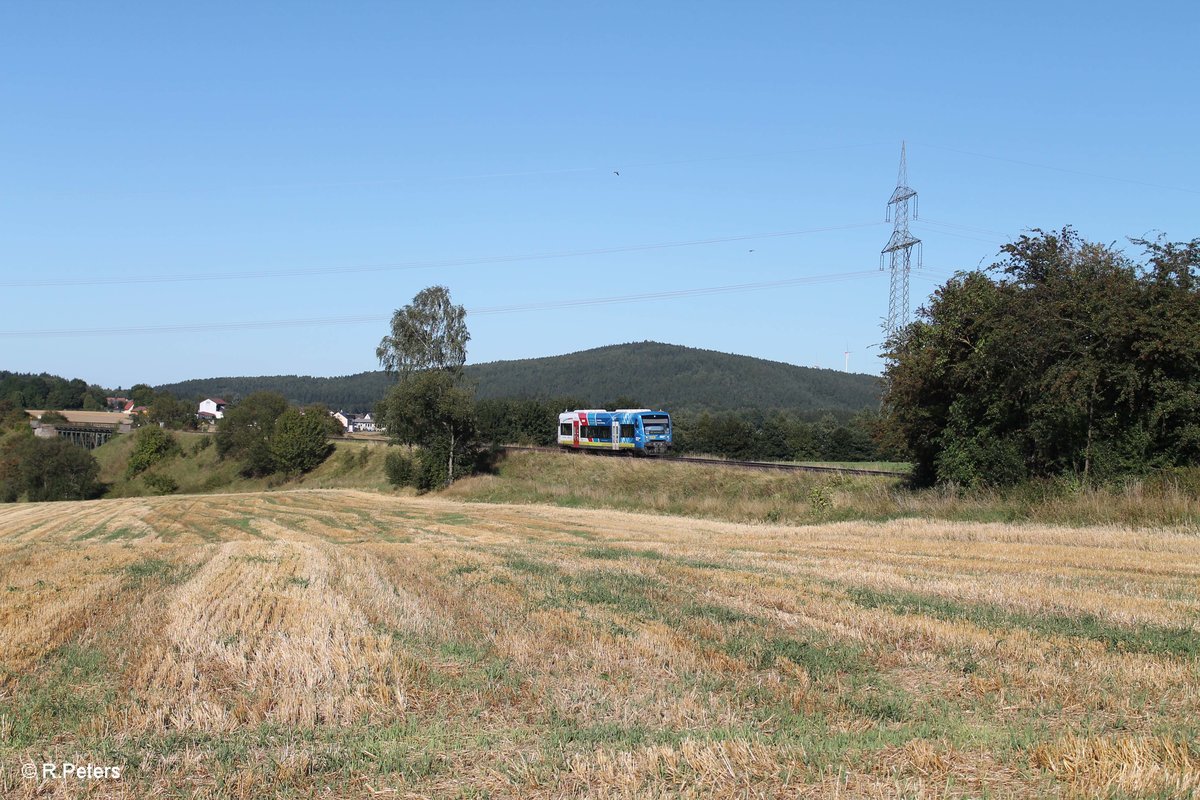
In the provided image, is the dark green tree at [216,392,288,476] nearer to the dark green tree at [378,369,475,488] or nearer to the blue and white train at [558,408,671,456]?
the dark green tree at [378,369,475,488]

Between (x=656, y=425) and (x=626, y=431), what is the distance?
2.31m

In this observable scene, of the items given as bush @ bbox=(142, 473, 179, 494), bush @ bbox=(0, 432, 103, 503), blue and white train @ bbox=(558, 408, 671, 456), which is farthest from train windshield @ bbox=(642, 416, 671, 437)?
bush @ bbox=(0, 432, 103, 503)

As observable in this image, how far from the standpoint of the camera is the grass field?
4738 mm

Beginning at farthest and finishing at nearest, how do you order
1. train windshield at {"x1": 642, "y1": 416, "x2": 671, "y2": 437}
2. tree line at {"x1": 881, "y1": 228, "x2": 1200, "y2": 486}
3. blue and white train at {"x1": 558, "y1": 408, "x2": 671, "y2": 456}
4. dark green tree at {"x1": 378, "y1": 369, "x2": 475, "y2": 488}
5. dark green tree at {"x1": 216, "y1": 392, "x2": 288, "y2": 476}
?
dark green tree at {"x1": 216, "y1": 392, "x2": 288, "y2": 476}, train windshield at {"x1": 642, "y1": 416, "x2": 671, "y2": 437}, blue and white train at {"x1": 558, "y1": 408, "x2": 671, "y2": 456}, dark green tree at {"x1": 378, "y1": 369, "x2": 475, "y2": 488}, tree line at {"x1": 881, "y1": 228, "x2": 1200, "y2": 486}

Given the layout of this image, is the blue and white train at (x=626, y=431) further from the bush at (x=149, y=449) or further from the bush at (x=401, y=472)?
the bush at (x=149, y=449)

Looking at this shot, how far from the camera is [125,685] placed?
6.41 metres

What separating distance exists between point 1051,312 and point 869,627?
2352cm

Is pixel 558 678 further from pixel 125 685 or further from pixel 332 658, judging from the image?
pixel 125 685

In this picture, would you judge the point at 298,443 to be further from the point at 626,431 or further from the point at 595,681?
the point at 595,681

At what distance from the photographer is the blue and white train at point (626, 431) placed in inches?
2547

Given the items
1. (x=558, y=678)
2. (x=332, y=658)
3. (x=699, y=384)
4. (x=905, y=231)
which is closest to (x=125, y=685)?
(x=332, y=658)

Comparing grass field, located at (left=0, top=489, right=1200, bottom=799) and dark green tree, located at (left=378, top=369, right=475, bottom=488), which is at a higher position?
dark green tree, located at (left=378, top=369, right=475, bottom=488)

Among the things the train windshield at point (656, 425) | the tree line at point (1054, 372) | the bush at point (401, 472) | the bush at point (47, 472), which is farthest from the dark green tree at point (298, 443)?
the tree line at point (1054, 372)

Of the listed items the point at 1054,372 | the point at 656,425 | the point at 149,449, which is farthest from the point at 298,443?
the point at 1054,372
